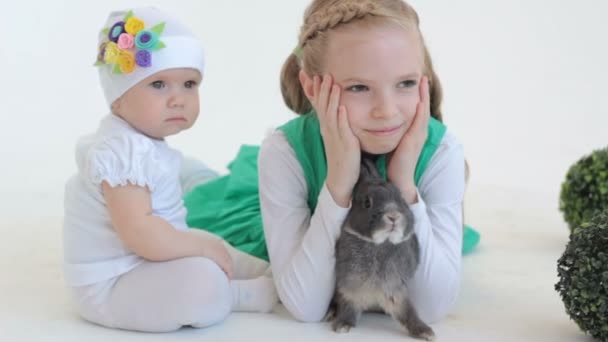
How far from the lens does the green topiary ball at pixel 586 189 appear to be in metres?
3.57

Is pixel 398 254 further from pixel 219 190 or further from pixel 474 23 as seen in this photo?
pixel 474 23

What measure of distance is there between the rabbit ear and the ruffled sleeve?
1.87 feet

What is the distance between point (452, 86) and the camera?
5219 mm

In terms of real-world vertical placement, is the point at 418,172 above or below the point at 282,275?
above

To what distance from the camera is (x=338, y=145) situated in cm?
274

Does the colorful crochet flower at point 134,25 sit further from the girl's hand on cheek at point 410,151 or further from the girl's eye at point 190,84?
the girl's hand on cheek at point 410,151

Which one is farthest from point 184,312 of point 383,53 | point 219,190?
point 219,190

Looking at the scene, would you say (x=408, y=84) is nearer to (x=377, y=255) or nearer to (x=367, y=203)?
(x=367, y=203)

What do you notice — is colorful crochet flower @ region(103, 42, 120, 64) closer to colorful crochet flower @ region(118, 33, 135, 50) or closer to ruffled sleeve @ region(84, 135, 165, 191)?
colorful crochet flower @ region(118, 33, 135, 50)

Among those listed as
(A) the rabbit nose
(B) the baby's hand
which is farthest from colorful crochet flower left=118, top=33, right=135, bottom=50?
(A) the rabbit nose

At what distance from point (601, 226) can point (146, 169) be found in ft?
4.06

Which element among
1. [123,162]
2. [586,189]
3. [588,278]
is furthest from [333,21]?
[586,189]

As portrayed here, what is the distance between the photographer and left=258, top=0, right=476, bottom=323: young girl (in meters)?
2.73

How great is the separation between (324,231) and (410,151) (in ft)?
1.05
